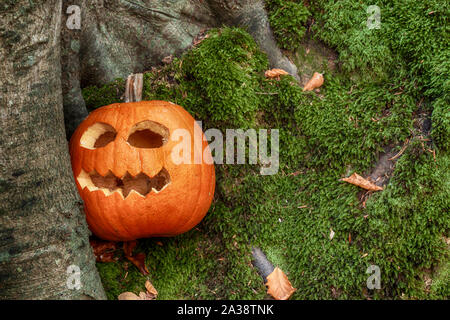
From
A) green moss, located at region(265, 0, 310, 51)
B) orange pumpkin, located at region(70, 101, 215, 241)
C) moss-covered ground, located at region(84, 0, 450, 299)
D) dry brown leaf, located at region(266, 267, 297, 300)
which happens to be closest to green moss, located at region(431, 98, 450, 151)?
moss-covered ground, located at region(84, 0, 450, 299)

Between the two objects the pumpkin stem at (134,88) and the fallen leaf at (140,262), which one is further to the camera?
the pumpkin stem at (134,88)

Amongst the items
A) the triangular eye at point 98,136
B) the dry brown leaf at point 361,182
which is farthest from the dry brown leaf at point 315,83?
the triangular eye at point 98,136

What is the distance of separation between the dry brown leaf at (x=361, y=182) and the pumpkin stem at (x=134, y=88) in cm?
178

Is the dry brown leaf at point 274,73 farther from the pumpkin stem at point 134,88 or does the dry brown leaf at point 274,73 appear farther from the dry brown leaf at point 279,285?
the dry brown leaf at point 279,285

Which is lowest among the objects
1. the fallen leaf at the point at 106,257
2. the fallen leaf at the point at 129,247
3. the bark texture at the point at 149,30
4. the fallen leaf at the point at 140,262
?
the fallen leaf at the point at 140,262

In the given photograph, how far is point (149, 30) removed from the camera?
370 centimetres

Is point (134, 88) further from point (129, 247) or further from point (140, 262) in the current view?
point (140, 262)

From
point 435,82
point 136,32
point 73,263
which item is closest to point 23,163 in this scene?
point 73,263

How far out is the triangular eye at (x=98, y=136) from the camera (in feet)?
9.89

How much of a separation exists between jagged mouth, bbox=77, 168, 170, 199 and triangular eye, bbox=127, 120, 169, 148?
0.92ft

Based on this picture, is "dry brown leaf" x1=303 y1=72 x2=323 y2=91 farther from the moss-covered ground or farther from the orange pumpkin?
the orange pumpkin

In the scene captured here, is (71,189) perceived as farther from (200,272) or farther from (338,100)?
(338,100)

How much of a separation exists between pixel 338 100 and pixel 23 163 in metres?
2.43

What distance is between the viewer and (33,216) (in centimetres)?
232
